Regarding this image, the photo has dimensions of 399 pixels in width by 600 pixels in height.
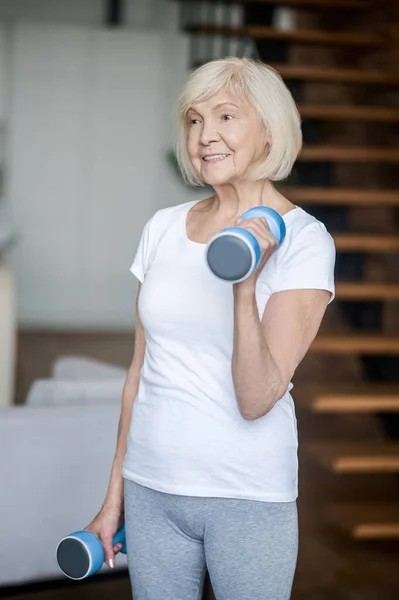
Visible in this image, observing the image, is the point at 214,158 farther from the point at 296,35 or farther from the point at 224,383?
the point at 296,35

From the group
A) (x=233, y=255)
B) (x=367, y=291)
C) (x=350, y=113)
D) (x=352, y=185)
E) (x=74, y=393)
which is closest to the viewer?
(x=233, y=255)

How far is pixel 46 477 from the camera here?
2672mm

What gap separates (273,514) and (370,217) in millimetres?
3646

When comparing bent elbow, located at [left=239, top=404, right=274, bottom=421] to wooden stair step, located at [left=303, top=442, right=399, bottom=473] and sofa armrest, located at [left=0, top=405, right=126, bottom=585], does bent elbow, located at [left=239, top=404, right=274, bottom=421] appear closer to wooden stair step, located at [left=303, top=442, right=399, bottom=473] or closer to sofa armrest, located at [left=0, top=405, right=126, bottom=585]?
sofa armrest, located at [left=0, top=405, right=126, bottom=585]

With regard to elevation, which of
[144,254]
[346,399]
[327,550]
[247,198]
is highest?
[247,198]

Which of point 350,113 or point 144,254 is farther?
point 350,113

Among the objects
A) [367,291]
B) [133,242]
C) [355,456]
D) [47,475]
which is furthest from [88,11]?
[47,475]

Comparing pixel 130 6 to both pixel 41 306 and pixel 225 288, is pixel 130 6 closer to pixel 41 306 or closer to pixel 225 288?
pixel 41 306

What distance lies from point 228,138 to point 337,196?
9.69 feet

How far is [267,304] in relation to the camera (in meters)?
1.27

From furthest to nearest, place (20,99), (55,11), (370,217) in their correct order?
(55,11)
(20,99)
(370,217)

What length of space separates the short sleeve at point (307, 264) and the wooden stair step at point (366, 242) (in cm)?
280

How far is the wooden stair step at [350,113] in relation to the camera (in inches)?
173

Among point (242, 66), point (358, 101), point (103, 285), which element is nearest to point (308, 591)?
point (242, 66)
